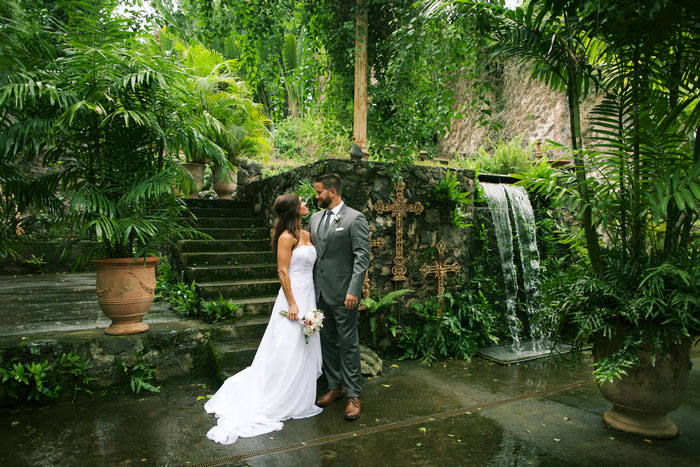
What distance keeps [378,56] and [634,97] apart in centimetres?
407

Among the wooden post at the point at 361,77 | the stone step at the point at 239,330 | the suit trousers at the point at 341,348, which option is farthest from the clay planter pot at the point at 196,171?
the suit trousers at the point at 341,348

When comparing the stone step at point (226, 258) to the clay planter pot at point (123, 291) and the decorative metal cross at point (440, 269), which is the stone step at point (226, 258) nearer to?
the clay planter pot at point (123, 291)

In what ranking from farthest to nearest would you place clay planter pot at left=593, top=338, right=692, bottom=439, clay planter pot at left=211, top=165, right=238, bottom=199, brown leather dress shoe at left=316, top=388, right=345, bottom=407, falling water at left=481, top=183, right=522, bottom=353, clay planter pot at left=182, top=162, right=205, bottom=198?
clay planter pot at left=211, top=165, right=238, bottom=199 → clay planter pot at left=182, top=162, right=205, bottom=198 → falling water at left=481, top=183, right=522, bottom=353 → brown leather dress shoe at left=316, top=388, right=345, bottom=407 → clay planter pot at left=593, top=338, right=692, bottom=439

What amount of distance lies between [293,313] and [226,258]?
9.15 feet

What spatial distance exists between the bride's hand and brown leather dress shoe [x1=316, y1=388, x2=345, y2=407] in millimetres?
810

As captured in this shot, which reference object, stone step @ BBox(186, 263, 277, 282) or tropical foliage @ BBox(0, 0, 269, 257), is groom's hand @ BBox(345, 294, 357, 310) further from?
stone step @ BBox(186, 263, 277, 282)

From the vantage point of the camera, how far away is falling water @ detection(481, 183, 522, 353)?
241 inches

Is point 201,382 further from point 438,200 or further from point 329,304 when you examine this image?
point 438,200

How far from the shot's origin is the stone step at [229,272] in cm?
563

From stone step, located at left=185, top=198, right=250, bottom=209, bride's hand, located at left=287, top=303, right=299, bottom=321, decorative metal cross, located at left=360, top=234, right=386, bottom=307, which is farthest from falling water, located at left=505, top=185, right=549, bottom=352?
stone step, located at left=185, top=198, right=250, bottom=209

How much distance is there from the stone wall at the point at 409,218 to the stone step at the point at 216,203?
219 cm

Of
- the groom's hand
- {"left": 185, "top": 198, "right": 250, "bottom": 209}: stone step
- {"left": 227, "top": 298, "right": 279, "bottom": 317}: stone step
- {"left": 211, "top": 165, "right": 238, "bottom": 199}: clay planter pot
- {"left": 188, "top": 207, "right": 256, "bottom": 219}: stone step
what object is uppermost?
{"left": 211, "top": 165, "right": 238, "bottom": 199}: clay planter pot

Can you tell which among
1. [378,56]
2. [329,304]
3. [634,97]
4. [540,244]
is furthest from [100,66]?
[540,244]

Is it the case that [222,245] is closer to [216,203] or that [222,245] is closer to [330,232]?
[216,203]
